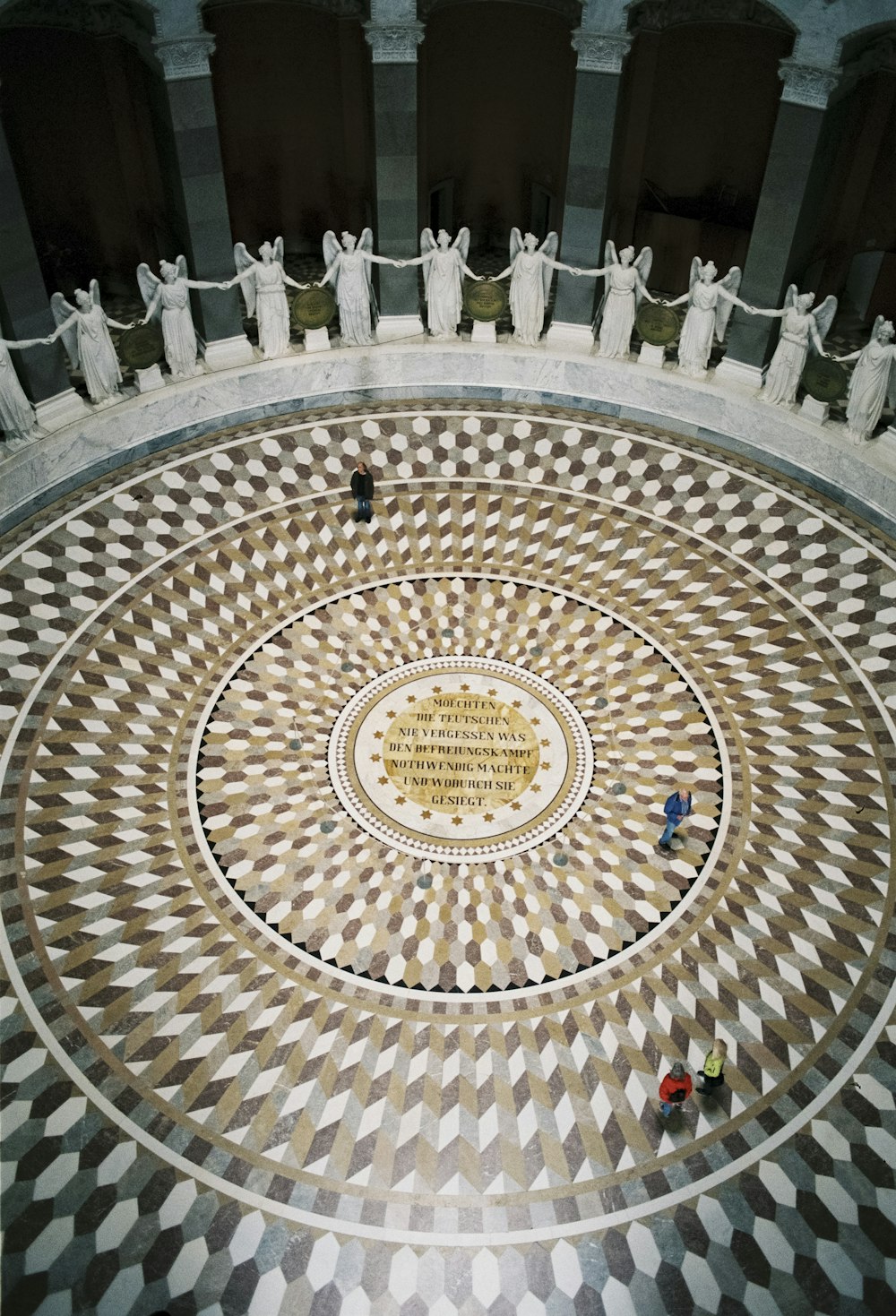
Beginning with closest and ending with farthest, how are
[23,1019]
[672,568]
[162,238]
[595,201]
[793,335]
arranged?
[23,1019] → [672,568] → [793,335] → [595,201] → [162,238]

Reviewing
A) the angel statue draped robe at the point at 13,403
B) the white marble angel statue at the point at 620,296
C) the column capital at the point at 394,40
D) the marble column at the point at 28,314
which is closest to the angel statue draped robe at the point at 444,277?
the white marble angel statue at the point at 620,296

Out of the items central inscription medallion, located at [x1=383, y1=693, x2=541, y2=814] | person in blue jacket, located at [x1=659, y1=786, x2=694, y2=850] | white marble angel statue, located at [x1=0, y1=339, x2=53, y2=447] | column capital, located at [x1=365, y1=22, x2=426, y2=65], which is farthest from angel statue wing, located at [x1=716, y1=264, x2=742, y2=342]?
white marble angel statue, located at [x1=0, y1=339, x2=53, y2=447]

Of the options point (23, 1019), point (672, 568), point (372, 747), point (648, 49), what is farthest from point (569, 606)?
point (648, 49)

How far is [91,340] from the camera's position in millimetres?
14969

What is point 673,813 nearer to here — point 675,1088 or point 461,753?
point 461,753

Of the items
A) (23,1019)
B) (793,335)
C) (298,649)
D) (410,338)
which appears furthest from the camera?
(410,338)

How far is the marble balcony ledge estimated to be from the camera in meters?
14.6

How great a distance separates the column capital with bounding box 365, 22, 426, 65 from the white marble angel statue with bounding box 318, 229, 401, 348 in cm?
237

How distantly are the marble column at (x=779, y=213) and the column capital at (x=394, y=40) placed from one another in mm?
5132

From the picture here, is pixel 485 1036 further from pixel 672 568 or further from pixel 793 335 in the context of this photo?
pixel 793 335

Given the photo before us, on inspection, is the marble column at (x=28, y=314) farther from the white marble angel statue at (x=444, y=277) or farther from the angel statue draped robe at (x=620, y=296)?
the angel statue draped robe at (x=620, y=296)

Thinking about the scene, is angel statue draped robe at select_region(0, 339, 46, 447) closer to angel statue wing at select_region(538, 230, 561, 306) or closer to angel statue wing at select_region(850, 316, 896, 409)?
angel statue wing at select_region(538, 230, 561, 306)

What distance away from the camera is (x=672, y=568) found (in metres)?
13.7

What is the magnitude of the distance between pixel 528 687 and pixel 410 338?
7.74 meters
